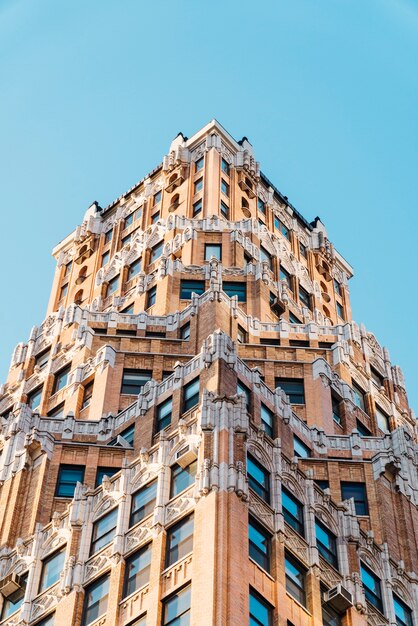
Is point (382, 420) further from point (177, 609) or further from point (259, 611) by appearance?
point (177, 609)

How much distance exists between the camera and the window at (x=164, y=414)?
63.3 meters

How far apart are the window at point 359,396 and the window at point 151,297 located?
477 inches

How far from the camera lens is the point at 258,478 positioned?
5669 cm

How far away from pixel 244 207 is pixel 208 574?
4617cm

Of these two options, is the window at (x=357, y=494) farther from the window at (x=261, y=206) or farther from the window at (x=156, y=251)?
the window at (x=261, y=206)

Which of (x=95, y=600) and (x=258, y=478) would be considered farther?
(x=258, y=478)

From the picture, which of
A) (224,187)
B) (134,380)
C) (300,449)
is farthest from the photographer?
(224,187)

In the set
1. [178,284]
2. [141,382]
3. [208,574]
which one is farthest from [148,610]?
[178,284]

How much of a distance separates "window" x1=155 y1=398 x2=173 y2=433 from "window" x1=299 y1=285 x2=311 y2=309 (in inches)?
1007

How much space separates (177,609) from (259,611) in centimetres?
271

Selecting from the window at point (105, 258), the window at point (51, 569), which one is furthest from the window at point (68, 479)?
the window at point (105, 258)

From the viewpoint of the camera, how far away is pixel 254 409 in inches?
2510

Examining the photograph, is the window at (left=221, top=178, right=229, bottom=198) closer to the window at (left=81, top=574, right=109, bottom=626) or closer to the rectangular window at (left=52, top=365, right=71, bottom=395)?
the rectangular window at (left=52, top=365, right=71, bottom=395)

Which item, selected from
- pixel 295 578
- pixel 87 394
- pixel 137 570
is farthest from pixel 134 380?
pixel 295 578
